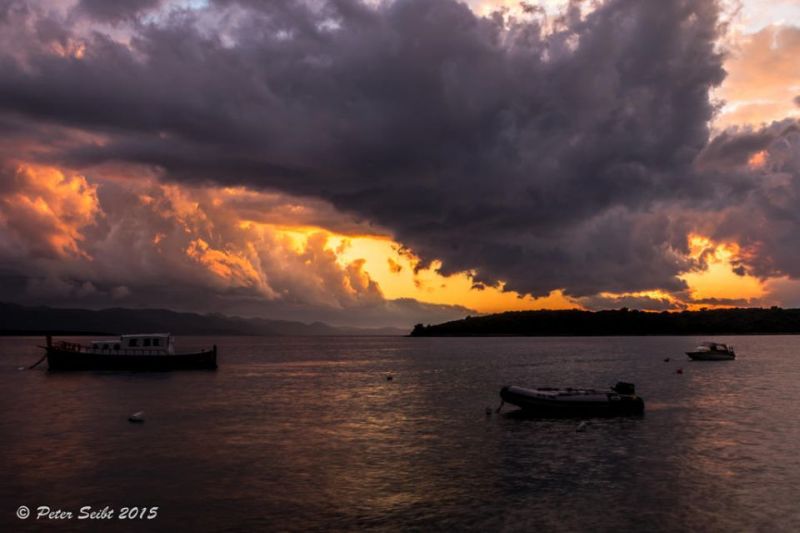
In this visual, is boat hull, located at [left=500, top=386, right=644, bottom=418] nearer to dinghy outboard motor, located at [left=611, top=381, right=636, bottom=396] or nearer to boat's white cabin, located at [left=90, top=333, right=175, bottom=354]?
dinghy outboard motor, located at [left=611, top=381, right=636, bottom=396]

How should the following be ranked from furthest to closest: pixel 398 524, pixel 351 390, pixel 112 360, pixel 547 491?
1. pixel 112 360
2. pixel 351 390
3. pixel 547 491
4. pixel 398 524

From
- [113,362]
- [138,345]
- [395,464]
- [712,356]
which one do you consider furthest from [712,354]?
[395,464]

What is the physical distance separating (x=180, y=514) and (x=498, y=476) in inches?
652

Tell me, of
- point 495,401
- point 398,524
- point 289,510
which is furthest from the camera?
point 495,401

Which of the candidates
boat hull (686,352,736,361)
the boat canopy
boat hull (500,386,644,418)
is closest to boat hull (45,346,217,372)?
the boat canopy

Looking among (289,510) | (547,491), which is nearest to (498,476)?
(547,491)

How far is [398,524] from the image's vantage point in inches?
1027

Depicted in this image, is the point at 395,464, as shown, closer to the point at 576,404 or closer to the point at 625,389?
the point at 576,404

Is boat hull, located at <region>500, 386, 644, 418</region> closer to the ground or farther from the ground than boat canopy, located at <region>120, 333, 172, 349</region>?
closer to the ground

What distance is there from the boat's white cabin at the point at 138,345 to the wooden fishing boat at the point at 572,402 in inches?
2613

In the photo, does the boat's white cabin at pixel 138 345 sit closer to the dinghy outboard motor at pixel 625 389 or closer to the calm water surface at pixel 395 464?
the calm water surface at pixel 395 464

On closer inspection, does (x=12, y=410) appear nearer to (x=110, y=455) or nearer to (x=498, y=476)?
(x=110, y=455)

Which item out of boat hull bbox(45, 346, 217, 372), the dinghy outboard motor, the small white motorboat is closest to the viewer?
the dinghy outboard motor

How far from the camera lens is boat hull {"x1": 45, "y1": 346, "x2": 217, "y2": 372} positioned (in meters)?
102
